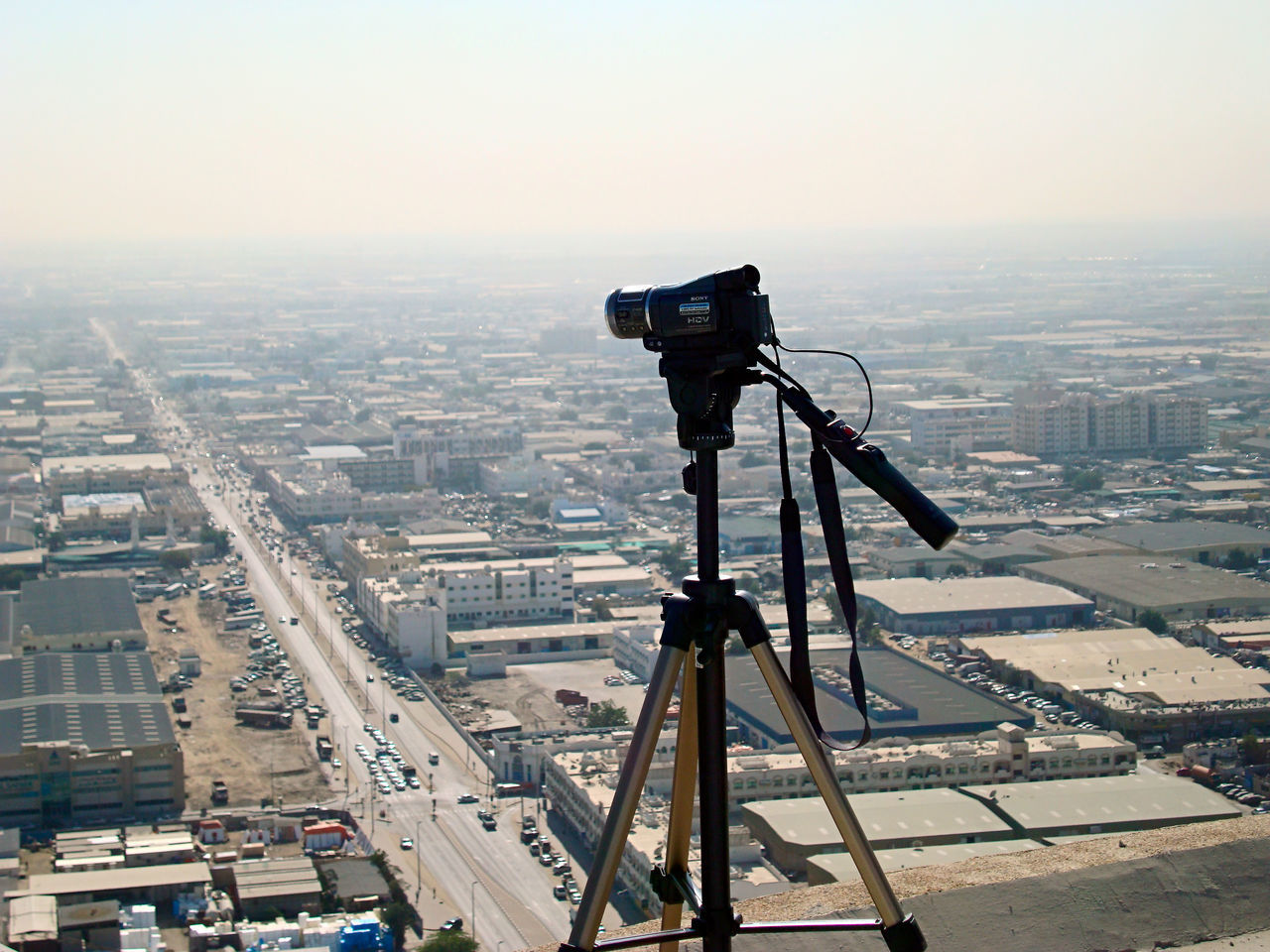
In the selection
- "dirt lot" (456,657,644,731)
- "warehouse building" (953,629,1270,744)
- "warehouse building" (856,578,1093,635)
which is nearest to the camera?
"warehouse building" (953,629,1270,744)

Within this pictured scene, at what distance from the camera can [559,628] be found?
8.15 metres

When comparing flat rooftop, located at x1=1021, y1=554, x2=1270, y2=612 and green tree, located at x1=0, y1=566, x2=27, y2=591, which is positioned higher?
flat rooftop, located at x1=1021, y1=554, x2=1270, y2=612

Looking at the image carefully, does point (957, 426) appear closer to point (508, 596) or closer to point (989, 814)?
point (508, 596)

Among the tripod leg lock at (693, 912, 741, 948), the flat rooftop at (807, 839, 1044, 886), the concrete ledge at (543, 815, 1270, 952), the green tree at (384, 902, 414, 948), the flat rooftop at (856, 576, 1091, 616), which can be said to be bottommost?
the flat rooftop at (856, 576, 1091, 616)

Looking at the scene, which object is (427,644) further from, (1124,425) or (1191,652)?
(1124,425)

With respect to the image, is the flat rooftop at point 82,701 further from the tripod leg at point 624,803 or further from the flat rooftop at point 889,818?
the tripod leg at point 624,803

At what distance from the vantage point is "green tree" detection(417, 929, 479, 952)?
3887 mm

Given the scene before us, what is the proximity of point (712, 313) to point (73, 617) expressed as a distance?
772 centimetres

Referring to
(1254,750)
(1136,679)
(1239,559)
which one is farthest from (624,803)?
(1239,559)

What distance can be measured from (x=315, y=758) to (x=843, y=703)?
2.00 meters

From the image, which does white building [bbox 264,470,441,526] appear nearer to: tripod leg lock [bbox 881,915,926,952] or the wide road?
the wide road

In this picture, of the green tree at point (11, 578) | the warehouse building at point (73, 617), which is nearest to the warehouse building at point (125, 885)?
the warehouse building at point (73, 617)

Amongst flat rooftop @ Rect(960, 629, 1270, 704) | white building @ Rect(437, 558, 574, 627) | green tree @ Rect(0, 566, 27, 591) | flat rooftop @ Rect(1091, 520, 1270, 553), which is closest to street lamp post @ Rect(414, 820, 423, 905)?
flat rooftop @ Rect(960, 629, 1270, 704)

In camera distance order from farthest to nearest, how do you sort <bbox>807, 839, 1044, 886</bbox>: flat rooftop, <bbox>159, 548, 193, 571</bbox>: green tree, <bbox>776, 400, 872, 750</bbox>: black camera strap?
<bbox>159, 548, 193, 571</bbox>: green tree, <bbox>807, 839, 1044, 886</bbox>: flat rooftop, <bbox>776, 400, 872, 750</bbox>: black camera strap
